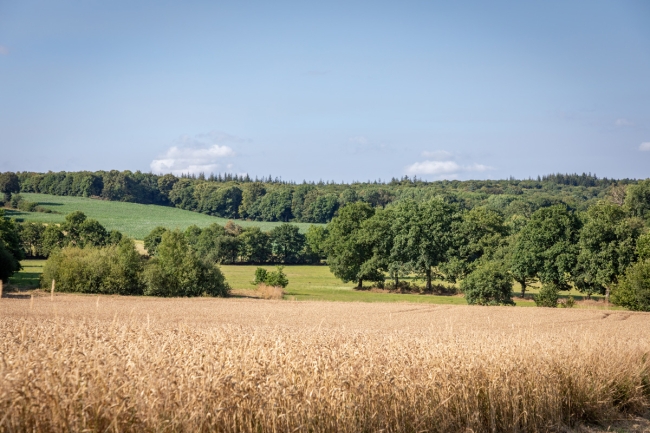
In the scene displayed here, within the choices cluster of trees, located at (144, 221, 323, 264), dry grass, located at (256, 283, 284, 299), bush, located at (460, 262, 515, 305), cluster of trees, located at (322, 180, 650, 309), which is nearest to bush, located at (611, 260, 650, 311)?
cluster of trees, located at (322, 180, 650, 309)

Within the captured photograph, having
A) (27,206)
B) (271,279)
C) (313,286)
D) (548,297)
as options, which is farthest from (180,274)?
(27,206)

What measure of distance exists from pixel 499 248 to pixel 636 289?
23.8m

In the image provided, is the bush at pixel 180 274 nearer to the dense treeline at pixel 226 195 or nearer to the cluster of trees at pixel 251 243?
the cluster of trees at pixel 251 243

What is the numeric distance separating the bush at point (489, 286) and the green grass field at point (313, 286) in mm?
5957

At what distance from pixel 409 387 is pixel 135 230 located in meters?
119

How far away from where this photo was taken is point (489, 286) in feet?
161

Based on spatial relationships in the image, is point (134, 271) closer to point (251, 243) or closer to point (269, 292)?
point (269, 292)

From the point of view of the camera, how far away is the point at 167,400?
7004mm

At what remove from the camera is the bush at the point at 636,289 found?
43.4m

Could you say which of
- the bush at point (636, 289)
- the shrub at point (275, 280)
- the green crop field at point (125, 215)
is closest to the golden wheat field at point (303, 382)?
the bush at point (636, 289)

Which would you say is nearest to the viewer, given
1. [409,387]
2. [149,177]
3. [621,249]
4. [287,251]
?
[409,387]

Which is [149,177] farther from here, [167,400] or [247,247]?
[167,400]

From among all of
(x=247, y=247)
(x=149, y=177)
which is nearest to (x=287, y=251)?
(x=247, y=247)

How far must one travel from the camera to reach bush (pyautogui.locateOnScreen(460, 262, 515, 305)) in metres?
49.5
